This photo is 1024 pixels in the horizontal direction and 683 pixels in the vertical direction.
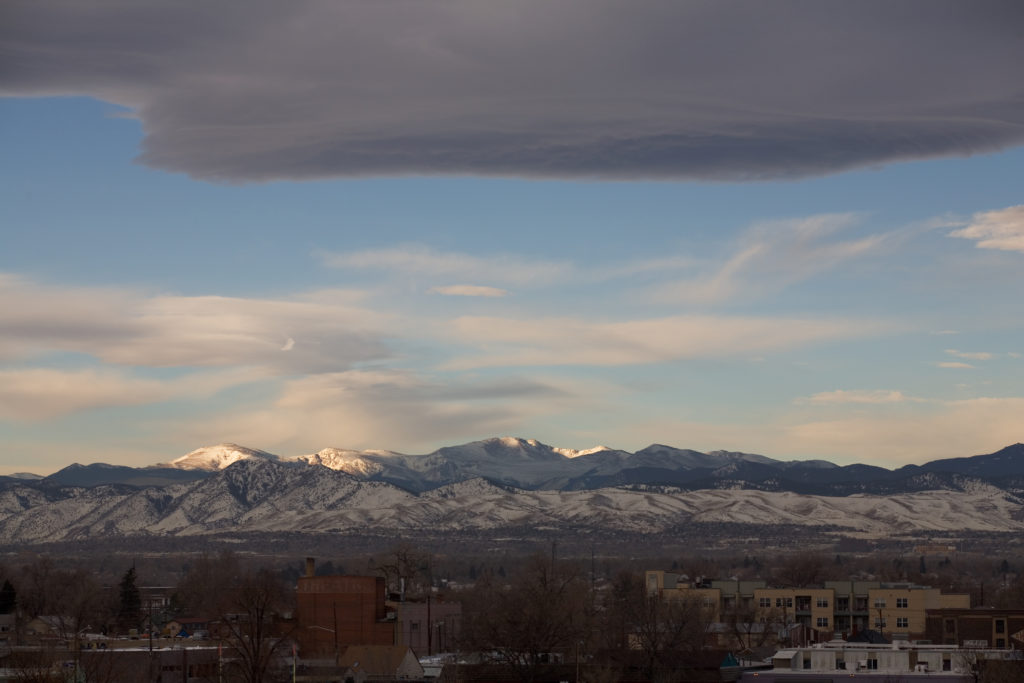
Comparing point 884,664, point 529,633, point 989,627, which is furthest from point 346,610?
point 989,627

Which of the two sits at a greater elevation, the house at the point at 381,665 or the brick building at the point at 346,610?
the brick building at the point at 346,610

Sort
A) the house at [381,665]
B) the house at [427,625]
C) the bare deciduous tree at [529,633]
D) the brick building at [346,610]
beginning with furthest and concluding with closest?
the house at [427,625], the brick building at [346,610], the bare deciduous tree at [529,633], the house at [381,665]

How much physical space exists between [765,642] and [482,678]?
6187 cm

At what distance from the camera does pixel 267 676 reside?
5236 inches

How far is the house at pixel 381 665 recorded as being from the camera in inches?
5733

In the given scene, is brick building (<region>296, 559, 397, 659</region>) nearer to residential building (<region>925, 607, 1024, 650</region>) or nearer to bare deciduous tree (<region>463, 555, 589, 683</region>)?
bare deciduous tree (<region>463, 555, 589, 683</region>)

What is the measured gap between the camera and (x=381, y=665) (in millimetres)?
147375

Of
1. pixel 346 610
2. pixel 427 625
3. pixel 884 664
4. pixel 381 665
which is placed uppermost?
pixel 346 610

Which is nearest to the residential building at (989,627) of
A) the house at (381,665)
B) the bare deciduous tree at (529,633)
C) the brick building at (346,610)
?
the bare deciduous tree at (529,633)

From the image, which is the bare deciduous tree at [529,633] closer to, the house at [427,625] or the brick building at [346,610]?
the house at [427,625]

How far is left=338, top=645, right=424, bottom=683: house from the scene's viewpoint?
146 m

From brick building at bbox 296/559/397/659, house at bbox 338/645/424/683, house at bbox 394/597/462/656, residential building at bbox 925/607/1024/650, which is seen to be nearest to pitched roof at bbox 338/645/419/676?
house at bbox 338/645/424/683

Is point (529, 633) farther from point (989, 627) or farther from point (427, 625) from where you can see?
point (989, 627)

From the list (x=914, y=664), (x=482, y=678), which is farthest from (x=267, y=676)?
(x=914, y=664)
